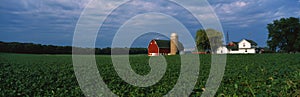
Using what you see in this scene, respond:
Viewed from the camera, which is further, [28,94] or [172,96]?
[28,94]

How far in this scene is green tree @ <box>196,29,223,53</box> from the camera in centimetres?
6469

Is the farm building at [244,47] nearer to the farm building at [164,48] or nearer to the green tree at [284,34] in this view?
the green tree at [284,34]

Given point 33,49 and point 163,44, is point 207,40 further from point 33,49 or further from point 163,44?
point 33,49

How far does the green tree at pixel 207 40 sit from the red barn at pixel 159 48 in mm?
17588

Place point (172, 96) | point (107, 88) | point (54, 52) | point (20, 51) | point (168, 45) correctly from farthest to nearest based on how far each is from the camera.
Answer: point (168, 45) → point (54, 52) → point (20, 51) → point (107, 88) → point (172, 96)

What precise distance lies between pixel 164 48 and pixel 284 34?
1213 inches

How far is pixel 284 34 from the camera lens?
209 feet

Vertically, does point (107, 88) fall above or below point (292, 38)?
below

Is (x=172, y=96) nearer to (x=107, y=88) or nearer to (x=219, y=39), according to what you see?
(x=107, y=88)

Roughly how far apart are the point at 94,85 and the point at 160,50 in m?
39.3

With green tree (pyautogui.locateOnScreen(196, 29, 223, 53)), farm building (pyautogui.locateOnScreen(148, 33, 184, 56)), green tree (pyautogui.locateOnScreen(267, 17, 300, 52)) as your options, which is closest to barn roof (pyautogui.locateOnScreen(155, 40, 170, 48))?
farm building (pyautogui.locateOnScreen(148, 33, 184, 56))

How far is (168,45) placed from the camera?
159 ft

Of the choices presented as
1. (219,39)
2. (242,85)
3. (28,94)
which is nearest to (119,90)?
(28,94)

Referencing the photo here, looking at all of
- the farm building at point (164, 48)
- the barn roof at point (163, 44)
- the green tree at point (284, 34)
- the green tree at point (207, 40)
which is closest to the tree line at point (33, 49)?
the farm building at point (164, 48)
